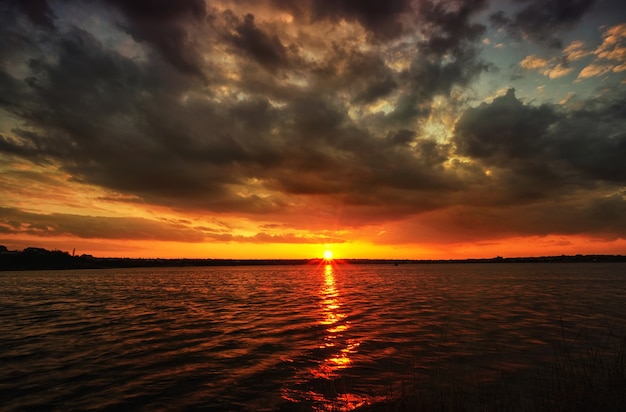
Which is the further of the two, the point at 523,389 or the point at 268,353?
the point at 268,353

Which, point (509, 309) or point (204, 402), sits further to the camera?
point (509, 309)

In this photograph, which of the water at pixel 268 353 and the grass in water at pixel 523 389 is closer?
the grass in water at pixel 523 389

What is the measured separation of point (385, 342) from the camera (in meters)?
20.0

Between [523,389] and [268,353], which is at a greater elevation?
[523,389]

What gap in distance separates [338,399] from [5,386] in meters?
13.3

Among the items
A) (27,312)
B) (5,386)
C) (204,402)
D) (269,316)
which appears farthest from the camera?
(27,312)

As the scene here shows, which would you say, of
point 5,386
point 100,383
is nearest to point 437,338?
point 100,383

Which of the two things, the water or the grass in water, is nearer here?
the grass in water

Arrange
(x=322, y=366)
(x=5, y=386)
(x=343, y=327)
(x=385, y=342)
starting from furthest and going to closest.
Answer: (x=343, y=327), (x=385, y=342), (x=322, y=366), (x=5, y=386)

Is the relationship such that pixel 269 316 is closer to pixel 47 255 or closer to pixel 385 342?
pixel 385 342

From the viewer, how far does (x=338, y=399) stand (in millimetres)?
11930

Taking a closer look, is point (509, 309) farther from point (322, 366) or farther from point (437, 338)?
point (322, 366)

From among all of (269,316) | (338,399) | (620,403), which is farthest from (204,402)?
(269,316)

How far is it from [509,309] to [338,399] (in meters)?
28.7
